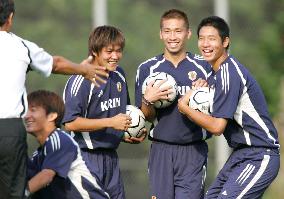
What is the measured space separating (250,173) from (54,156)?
1776mm

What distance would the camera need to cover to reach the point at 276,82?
18766 millimetres

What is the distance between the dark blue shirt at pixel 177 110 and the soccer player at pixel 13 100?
2.17m

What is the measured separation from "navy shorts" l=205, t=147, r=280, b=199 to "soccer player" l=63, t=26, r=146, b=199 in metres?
1.17

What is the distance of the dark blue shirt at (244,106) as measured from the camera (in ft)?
25.2

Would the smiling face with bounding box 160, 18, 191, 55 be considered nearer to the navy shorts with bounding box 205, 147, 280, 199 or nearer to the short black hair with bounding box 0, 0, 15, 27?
the navy shorts with bounding box 205, 147, 280, 199

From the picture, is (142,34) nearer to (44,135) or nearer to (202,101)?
(202,101)

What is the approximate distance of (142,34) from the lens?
1848 centimetres

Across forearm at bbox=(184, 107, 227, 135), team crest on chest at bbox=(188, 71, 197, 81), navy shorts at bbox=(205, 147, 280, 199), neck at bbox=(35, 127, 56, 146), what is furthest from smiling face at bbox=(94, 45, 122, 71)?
navy shorts at bbox=(205, 147, 280, 199)

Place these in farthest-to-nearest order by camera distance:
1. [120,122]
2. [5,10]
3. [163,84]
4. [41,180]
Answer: [163,84], [120,122], [41,180], [5,10]

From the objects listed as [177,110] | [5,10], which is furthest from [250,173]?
[5,10]

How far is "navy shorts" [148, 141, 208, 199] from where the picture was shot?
28.1 feet

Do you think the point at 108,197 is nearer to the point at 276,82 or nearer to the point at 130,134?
the point at 130,134

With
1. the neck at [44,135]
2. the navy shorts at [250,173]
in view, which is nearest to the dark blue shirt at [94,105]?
the neck at [44,135]

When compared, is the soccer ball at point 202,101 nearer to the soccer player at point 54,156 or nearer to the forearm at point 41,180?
the soccer player at point 54,156
